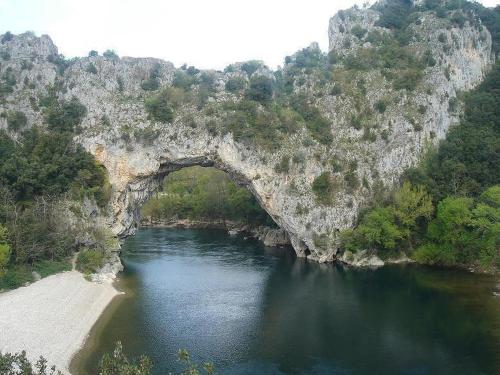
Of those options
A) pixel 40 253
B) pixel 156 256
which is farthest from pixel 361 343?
pixel 156 256

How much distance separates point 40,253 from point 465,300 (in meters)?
37.6

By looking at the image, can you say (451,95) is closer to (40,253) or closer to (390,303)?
(390,303)

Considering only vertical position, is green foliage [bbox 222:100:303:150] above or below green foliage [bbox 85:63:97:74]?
below

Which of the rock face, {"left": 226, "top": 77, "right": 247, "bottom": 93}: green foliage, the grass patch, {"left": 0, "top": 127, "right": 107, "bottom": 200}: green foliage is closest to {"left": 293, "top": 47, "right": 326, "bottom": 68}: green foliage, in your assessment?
the rock face

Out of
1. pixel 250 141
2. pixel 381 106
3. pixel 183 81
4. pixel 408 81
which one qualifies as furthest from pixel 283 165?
pixel 408 81

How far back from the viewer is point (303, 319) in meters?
36.5

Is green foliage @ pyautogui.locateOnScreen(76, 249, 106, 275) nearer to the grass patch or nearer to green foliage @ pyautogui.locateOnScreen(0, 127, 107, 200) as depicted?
the grass patch

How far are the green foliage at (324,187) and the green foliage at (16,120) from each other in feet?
116

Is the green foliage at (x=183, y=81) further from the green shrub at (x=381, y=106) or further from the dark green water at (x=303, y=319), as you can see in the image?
the green shrub at (x=381, y=106)

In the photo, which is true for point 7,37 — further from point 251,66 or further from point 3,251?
point 3,251

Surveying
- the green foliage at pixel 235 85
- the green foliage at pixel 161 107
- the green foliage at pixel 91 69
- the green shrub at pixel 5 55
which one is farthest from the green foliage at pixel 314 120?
the green shrub at pixel 5 55

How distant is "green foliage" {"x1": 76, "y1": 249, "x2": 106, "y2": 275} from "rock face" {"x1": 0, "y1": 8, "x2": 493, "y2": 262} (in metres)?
6.44

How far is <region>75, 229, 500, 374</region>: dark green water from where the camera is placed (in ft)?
95.0

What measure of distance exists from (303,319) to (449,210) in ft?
75.0
